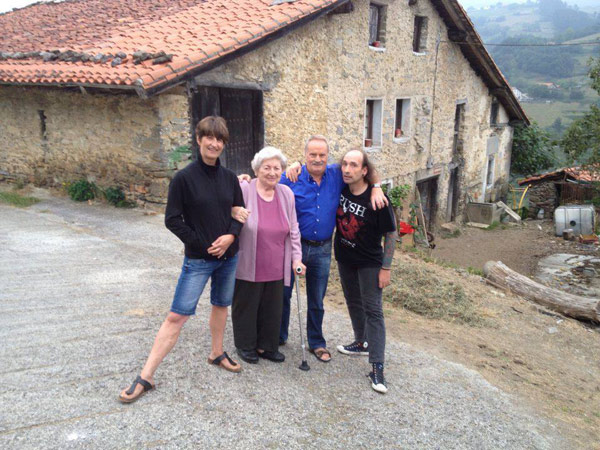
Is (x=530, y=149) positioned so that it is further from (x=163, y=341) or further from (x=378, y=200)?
(x=163, y=341)

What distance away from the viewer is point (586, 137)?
12.6 meters

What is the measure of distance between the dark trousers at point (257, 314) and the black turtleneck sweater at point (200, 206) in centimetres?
43

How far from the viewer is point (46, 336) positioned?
3793 mm

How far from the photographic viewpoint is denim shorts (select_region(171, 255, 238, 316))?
9.74 feet

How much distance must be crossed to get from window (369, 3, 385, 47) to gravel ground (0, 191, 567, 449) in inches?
332

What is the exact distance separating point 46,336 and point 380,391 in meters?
2.55

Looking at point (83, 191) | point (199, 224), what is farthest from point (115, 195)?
point (199, 224)

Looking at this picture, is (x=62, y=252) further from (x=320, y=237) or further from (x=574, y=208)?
(x=574, y=208)

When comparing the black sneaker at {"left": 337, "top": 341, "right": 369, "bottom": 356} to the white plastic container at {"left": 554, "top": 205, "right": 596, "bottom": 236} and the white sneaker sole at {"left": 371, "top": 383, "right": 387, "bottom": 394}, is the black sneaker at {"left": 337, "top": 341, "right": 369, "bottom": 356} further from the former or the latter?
the white plastic container at {"left": 554, "top": 205, "right": 596, "bottom": 236}

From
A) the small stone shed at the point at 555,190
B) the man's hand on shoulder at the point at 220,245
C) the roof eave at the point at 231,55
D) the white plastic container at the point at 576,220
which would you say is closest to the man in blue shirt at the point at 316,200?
the man's hand on shoulder at the point at 220,245

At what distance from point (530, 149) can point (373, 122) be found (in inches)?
449

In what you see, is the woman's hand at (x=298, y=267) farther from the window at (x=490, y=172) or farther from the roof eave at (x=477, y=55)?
the window at (x=490, y=172)

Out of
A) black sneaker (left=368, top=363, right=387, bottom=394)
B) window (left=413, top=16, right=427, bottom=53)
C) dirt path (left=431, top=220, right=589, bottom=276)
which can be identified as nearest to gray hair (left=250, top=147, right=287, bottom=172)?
black sneaker (left=368, top=363, right=387, bottom=394)

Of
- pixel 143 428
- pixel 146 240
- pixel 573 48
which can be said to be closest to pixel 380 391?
pixel 143 428
